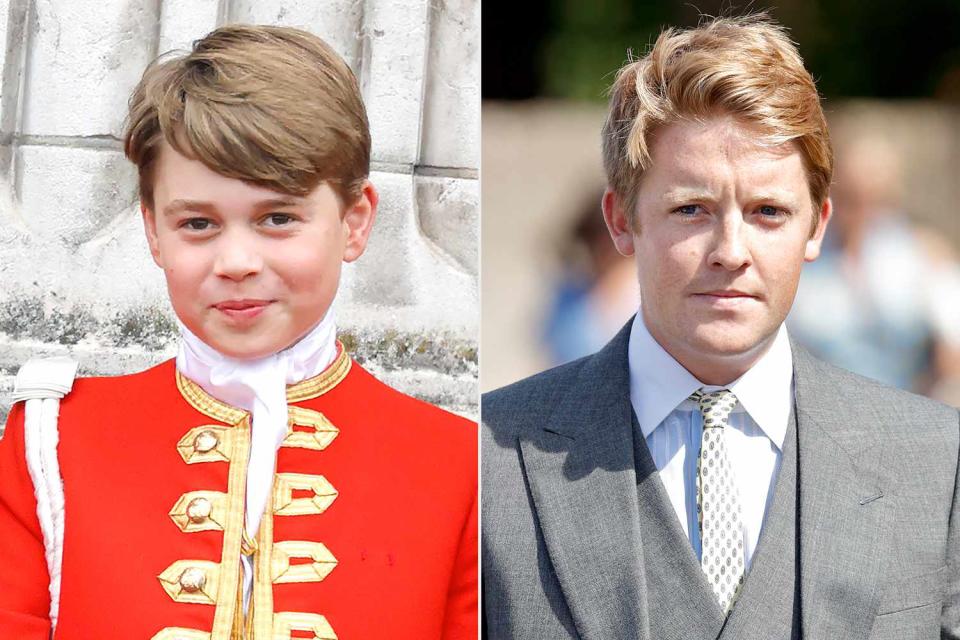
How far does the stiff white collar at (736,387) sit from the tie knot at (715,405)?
1 centimetres

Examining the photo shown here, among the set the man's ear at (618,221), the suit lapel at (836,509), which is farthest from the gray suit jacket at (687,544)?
the man's ear at (618,221)

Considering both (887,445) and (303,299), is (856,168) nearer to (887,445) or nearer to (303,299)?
(887,445)

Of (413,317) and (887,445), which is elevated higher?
(413,317)

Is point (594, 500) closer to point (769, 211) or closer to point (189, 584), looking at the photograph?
point (769, 211)

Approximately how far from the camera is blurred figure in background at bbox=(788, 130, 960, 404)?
5766 mm

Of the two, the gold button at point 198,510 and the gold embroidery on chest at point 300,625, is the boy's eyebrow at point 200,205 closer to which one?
the gold button at point 198,510

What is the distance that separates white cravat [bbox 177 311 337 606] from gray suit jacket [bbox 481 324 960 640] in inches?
16.6

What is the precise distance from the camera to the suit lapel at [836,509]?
90.2 inches

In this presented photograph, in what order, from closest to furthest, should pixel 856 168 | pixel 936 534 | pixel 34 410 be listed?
pixel 34 410, pixel 936 534, pixel 856 168

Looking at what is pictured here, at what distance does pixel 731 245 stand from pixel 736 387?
0.83 ft

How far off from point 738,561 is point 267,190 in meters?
0.92

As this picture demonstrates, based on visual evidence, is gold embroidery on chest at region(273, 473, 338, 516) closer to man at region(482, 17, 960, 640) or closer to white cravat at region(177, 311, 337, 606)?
white cravat at region(177, 311, 337, 606)

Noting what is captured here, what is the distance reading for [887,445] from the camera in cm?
244

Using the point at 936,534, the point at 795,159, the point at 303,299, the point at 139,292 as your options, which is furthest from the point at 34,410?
the point at 936,534
